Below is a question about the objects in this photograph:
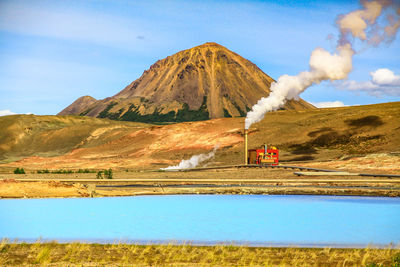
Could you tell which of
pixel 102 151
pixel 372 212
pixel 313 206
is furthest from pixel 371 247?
pixel 102 151

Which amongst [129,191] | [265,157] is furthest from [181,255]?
[265,157]

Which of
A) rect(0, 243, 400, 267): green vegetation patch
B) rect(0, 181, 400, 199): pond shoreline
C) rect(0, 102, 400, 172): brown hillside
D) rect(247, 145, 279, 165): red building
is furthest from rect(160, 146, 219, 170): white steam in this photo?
rect(0, 243, 400, 267): green vegetation patch

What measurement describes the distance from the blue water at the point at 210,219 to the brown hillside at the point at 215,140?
33231mm

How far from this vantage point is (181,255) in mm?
13570

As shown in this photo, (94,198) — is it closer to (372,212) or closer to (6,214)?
(6,214)

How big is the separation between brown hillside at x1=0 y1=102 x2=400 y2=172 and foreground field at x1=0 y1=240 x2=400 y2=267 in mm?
46469

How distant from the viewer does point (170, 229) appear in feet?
66.2

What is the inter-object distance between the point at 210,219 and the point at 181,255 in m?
9.46

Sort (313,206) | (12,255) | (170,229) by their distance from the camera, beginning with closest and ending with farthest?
(12,255) < (170,229) < (313,206)

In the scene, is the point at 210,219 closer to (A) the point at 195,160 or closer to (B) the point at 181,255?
(B) the point at 181,255

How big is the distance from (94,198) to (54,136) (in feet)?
370

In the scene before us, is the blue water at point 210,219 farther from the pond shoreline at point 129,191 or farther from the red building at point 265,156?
the red building at point 265,156

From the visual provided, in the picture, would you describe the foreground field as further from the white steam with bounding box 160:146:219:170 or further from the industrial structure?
the white steam with bounding box 160:146:219:170

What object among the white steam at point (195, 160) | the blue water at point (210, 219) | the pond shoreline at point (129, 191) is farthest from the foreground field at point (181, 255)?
the white steam at point (195, 160)
